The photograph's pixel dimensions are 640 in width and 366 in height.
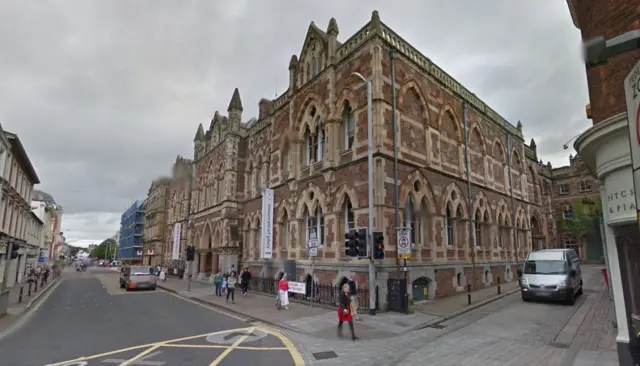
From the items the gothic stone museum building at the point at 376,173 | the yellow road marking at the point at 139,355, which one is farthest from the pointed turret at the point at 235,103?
the yellow road marking at the point at 139,355

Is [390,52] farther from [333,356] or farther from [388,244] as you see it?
[333,356]

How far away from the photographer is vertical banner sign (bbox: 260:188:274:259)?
22752 mm

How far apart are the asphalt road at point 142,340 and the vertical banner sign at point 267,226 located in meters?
6.37

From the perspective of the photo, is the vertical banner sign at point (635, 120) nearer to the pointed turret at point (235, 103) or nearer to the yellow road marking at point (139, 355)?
the yellow road marking at point (139, 355)

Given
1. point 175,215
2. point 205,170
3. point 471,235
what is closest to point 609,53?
point 471,235

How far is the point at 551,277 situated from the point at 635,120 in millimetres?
15231

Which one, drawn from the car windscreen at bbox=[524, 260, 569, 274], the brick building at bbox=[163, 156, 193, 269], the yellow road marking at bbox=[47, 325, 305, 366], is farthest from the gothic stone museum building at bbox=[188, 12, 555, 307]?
the brick building at bbox=[163, 156, 193, 269]

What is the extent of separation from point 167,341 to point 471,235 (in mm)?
18337

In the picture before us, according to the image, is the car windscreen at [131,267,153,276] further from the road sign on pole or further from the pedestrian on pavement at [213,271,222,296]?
the road sign on pole

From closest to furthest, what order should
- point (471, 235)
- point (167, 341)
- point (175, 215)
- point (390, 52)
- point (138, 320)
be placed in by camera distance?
A: point (167, 341) → point (138, 320) → point (390, 52) → point (471, 235) → point (175, 215)

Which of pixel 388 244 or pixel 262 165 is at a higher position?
pixel 262 165

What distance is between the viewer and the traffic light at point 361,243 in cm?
1313

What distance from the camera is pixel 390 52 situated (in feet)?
58.4

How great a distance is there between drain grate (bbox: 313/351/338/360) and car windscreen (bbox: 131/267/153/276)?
75.9ft
